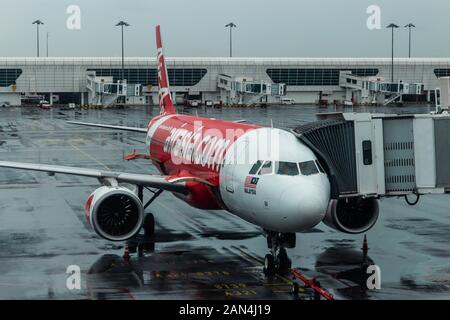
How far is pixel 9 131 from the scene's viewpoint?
A: 8962 centimetres

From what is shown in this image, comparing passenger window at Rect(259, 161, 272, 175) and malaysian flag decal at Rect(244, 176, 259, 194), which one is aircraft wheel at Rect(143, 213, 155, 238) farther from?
passenger window at Rect(259, 161, 272, 175)

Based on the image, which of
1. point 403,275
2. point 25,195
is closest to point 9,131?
point 25,195

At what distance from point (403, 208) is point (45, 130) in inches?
2240

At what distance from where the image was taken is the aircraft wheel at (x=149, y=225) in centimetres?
3497

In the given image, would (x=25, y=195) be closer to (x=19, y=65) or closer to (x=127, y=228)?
(x=127, y=228)

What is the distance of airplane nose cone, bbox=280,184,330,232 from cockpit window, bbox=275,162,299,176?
28.2 inches

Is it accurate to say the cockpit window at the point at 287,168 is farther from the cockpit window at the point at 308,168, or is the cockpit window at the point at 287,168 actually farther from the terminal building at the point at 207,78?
the terminal building at the point at 207,78

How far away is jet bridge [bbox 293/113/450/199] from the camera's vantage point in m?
28.0

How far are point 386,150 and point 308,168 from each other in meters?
3.52

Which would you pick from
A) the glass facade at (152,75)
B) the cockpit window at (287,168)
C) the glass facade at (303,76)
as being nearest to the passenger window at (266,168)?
the cockpit window at (287,168)

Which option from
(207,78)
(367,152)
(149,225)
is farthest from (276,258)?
(207,78)

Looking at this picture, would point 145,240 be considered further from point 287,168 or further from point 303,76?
point 303,76

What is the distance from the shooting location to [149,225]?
35.0 m

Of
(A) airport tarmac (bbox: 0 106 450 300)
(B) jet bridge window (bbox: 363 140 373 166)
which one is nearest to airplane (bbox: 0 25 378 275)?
(A) airport tarmac (bbox: 0 106 450 300)
